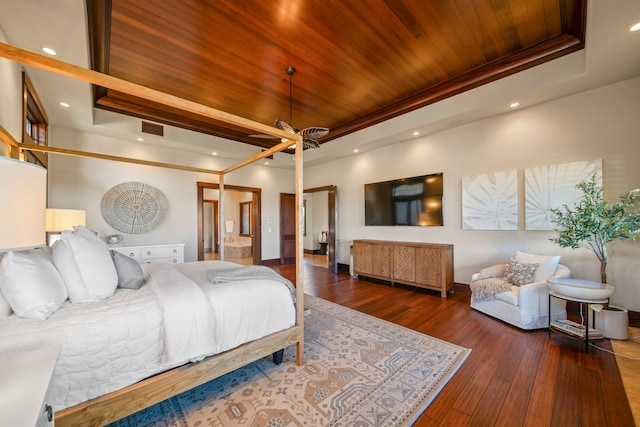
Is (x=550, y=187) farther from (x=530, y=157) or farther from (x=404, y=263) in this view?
(x=404, y=263)

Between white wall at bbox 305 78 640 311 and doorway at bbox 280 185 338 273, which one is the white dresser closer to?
doorway at bbox 280 185 338 273

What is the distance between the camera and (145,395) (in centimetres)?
148

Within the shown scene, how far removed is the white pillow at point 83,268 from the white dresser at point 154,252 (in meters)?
2.84

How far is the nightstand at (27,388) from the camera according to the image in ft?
2.21

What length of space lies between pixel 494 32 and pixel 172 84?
4.21 metres

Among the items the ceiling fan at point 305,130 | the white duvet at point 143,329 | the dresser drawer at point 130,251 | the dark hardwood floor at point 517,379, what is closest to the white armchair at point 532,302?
the dark hardwood floor at point 517,379

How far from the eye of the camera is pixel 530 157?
11.9 ft

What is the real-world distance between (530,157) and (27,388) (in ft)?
16.8

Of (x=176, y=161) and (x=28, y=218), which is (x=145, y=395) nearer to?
(x=28, y=218)

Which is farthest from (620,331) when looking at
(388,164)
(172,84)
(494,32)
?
(172,84)

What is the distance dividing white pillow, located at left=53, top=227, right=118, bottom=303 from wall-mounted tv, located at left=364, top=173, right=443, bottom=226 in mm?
4622

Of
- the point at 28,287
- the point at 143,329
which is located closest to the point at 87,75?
the point at 28,287

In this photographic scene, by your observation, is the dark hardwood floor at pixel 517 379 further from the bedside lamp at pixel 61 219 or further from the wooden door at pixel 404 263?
the bedside lamp at pixel 61 219

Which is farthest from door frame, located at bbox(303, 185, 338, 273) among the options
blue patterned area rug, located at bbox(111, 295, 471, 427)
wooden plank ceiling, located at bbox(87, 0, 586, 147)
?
blue patterned area rug, located at bbox(111, 295, 471, 427)
